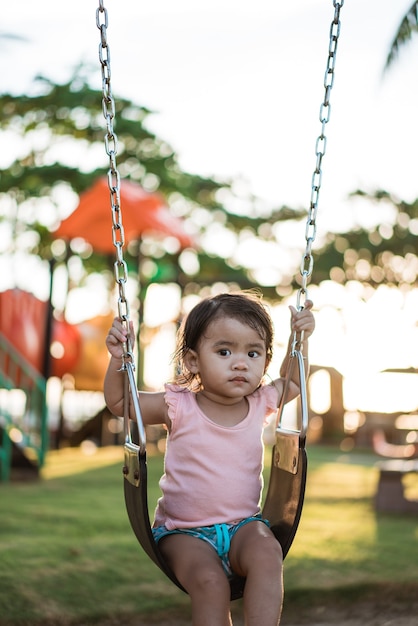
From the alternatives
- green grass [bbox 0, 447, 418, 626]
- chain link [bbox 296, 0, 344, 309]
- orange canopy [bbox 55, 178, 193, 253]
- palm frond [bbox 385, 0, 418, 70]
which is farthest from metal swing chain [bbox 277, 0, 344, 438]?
orange canopy [bbox 55, 178, 193, 253]

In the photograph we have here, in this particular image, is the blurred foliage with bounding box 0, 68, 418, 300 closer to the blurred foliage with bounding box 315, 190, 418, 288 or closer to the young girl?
the blurred foliage with bounding box 315, 190, 418, 288

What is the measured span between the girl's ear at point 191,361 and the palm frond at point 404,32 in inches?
149

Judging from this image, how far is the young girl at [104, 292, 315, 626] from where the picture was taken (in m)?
2.69

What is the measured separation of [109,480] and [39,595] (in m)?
4.82

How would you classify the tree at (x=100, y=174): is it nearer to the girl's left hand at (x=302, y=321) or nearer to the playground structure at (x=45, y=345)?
the playground structure at (x=45, y=345)

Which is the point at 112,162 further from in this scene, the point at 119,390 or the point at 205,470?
the point at 205,470

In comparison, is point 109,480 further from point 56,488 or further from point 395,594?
point 395,594

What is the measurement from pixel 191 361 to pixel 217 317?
0.17 metres

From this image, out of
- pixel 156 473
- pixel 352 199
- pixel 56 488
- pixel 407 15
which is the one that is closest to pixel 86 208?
pixel 156 473

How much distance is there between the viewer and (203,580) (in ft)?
8.21

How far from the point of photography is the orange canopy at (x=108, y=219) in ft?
38.8

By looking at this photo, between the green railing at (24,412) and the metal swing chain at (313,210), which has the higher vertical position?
the metal swing chain at (313,210)

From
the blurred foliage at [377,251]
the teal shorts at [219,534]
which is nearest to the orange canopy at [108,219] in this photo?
the blurred foliage at [377,251]

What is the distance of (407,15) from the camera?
19.4ft
